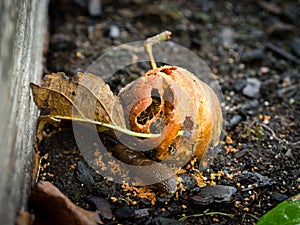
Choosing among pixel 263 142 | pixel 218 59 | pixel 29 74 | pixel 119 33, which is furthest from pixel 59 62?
pixel 263 142

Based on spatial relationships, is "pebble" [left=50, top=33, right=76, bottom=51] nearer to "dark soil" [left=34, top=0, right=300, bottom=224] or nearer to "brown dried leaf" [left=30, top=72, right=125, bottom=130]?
"dark soil" [left=34, top=0, right=300, bottom=224]

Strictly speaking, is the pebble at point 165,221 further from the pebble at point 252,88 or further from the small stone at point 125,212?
the pebble at point 252,88

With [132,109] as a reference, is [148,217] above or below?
Result: below

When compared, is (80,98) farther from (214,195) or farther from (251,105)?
(251,105)

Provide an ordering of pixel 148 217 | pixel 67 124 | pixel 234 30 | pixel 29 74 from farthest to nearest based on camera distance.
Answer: pixel 234 30 → pixel 67 124 → pixel 29 74 → pixel 148 217

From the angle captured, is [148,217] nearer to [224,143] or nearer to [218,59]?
[224,143]

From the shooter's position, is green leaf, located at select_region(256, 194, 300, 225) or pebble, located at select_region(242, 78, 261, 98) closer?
green leaf, located at select_region(256, 194, 300, 225)

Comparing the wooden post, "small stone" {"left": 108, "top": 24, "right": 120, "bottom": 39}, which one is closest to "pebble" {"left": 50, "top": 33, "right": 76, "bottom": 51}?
"small stone" {"left": 108, "top": 24, "right": 120, "bottom": 39}
